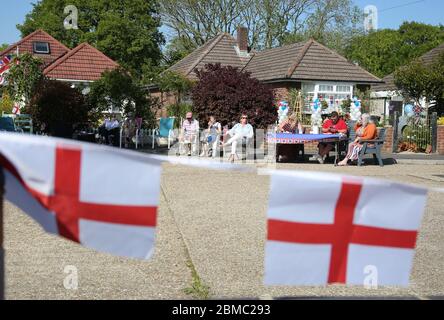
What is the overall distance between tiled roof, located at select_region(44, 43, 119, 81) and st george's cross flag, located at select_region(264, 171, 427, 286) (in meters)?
40.1

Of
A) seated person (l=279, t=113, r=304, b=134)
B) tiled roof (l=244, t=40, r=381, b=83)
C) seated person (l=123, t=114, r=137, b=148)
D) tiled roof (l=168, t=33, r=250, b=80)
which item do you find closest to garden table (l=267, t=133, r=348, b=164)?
seated person (l=279, t=113, r=304, b=134)

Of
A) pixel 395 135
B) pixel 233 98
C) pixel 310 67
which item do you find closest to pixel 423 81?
pixel 395 135

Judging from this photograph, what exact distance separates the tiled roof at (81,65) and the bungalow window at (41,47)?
6615mm

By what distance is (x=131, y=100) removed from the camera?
22.3 metres

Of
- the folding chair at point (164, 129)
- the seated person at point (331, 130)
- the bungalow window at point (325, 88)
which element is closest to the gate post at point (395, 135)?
the seated person at point (331, 130)

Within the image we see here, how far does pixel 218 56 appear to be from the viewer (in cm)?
3841

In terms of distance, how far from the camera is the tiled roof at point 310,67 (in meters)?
30.2

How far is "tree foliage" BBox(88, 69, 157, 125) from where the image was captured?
21.6 meters

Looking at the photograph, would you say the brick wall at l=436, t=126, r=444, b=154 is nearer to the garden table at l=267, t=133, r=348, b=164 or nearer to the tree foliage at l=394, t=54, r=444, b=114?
the tree foliage at l=394, t=54, r=444, b=114

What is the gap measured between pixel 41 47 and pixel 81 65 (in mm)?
8597

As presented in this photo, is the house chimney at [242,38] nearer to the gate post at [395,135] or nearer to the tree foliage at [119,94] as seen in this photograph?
the tree foliage at [119,94]

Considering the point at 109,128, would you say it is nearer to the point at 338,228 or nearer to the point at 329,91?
the point at 329,91

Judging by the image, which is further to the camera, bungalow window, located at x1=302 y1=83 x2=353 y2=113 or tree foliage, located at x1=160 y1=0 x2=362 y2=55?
tree foliage, located at x1=160 y1=0 x2=362 y2=55

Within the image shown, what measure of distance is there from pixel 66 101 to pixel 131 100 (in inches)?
111
